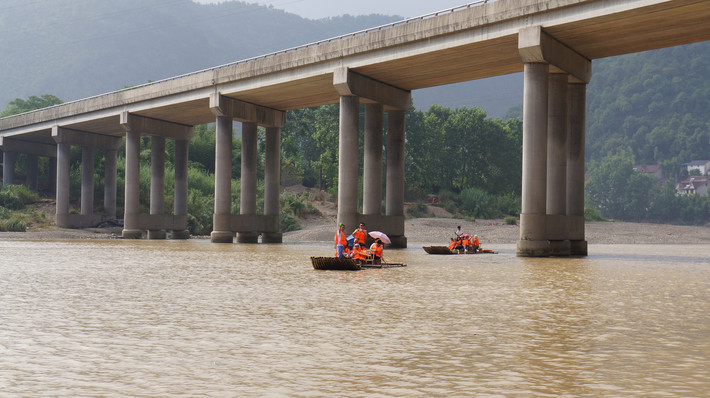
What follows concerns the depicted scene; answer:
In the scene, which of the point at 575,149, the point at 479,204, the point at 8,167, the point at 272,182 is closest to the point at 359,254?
the point at 575,149

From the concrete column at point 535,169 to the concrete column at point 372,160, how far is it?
544 inches

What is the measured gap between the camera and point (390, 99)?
47.5m

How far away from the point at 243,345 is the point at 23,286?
9491 mm

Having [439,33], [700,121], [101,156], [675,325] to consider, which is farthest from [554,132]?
[700,121]

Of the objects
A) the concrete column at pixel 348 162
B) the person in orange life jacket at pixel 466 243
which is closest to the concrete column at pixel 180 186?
the concrete column at pixel 348 162

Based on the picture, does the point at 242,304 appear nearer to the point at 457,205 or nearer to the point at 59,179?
the point at 59,179

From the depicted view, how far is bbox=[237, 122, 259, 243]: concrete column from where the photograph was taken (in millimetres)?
55594

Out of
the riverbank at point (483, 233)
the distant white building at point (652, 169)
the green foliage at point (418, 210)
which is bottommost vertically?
the riverbank at point (483, 233)

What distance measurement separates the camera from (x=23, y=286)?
53.1ft

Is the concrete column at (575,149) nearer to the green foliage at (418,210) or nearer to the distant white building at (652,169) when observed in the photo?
the green foliage at (418,210)

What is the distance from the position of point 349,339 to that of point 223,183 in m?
46.4

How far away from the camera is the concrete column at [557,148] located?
36656mm

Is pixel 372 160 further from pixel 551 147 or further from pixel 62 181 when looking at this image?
pixel 62 181

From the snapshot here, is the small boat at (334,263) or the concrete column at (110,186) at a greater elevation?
the concrete column at (110,186)
